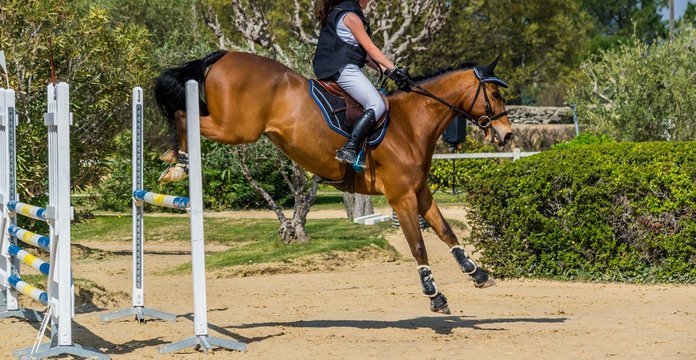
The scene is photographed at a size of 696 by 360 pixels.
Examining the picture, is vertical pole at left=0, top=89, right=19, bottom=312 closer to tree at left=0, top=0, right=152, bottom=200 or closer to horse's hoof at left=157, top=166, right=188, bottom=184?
horse's hoof at left=157, top=166, right=188, bottom=184

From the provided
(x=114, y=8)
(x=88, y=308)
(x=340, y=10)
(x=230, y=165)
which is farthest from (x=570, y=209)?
(x=114, y=8)

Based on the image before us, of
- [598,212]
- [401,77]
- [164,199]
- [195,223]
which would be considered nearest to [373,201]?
[598,212]

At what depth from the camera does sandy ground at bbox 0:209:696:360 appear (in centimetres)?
839

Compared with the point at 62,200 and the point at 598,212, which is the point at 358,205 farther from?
the point at 62,200

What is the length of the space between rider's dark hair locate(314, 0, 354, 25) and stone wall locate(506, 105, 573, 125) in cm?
2698

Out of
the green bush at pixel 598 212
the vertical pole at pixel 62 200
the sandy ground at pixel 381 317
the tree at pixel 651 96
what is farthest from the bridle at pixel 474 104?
the tree at pixel 651 96

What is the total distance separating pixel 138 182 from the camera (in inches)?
381

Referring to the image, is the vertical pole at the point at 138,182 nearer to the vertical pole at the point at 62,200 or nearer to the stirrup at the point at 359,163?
the vertical pole at the point at 62,200

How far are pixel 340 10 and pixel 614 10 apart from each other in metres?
70.5

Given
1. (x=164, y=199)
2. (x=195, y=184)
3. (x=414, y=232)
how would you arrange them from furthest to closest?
(x=414, y=232)
(x=164, y=199)
(x=195, y=184)

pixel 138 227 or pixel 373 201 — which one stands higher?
pixel 138 227

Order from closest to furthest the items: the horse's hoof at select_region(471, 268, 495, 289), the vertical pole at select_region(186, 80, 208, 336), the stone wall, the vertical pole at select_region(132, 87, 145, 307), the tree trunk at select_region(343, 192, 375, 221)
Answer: the vertical pole at select_region(186, 80, 208, 336) → the horse's hoof at select_region(471, 268, 495, 289) → the vertical pole at select_region(132, 87, 145, 307) → the tree trunk at select_region(343, 192, 375, 221) → the stone wall

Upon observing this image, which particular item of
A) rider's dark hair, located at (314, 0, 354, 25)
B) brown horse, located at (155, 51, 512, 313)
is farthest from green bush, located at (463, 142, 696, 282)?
rider's dark hair, located at (314, 0, 354, 25)

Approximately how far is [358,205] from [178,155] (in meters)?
12.0
